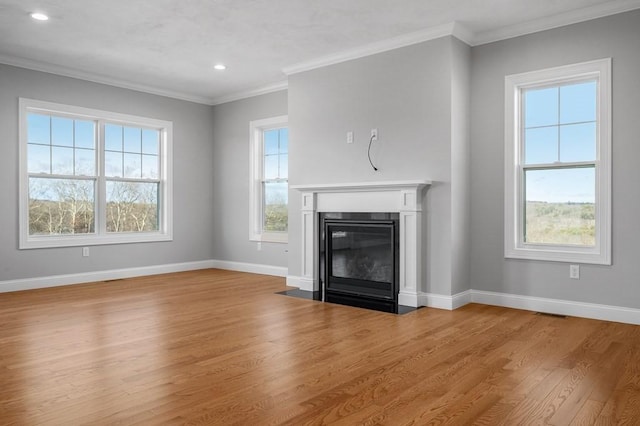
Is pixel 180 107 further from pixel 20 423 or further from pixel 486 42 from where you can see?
pixel 20 423

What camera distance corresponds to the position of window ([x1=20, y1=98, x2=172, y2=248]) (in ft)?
19.8

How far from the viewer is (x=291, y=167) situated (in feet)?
19.9

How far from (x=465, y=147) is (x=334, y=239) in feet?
5.67

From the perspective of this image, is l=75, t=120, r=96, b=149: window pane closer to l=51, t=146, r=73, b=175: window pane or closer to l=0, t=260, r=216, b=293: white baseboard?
l=51, t=146, r=73, b=175: window pane

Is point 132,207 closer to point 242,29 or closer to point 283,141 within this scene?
point 283,141

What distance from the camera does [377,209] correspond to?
5.05 m

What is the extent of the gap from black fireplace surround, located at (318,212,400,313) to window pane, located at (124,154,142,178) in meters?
3.14

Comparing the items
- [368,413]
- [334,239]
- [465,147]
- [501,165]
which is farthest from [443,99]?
[368,413]

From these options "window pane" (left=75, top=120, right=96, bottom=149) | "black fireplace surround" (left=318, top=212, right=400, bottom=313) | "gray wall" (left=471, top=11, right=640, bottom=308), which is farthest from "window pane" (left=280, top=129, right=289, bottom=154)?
"gray wall" (left=471, top=11, right=640, bottom=308)

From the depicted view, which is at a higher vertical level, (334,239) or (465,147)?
(465,147)

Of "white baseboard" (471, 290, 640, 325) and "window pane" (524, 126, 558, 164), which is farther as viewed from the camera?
"window pane" (524, 126, 558, 164)

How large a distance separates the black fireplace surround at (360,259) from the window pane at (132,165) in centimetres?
314

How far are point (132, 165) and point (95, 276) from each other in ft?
5.44

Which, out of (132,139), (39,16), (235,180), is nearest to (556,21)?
(39,16)
